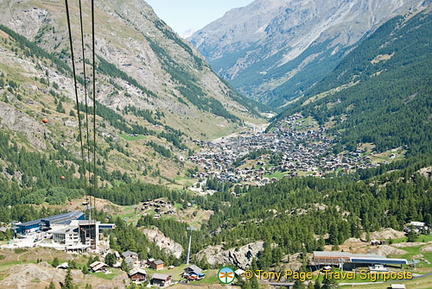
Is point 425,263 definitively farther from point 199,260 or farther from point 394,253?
point 199,260

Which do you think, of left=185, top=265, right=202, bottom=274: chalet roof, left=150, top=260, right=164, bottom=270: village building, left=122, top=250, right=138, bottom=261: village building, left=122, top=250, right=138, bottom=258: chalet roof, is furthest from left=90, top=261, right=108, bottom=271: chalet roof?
left=185, top=265, right=202, bottom=274: chalet roof

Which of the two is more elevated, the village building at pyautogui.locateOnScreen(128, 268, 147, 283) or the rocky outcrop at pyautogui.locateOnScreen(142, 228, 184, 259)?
the rocky outcrop at pyautogui.locateOnScreen(142, 228, 184, 259)

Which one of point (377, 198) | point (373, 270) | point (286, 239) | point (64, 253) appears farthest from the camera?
point (377, 198)

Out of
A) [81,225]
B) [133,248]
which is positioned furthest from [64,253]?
[133,248]

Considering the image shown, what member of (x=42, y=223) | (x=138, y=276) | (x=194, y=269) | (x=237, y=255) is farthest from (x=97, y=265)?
(x=42, y=223)

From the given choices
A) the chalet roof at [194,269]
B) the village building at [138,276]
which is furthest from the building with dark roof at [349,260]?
the village building at [138,276]

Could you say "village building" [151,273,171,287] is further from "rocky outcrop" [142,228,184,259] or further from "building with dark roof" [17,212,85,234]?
"building with dark roof" [17,212,85,234]

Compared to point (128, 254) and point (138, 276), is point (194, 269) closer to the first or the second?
point (138, 276)
